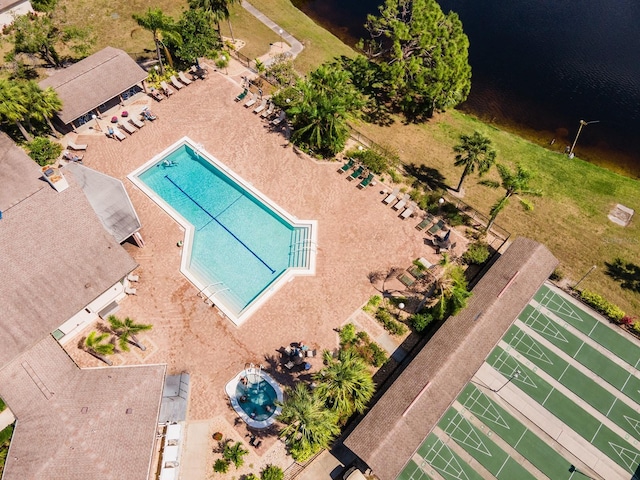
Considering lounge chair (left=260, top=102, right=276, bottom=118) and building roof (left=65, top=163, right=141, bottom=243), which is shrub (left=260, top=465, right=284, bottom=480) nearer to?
building roof (left=65, top=163, right=141, bottom=243)

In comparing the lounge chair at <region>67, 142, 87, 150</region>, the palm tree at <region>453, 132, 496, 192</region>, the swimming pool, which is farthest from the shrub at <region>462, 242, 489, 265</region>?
the lounge chair at <region>67, 142, 87, 150</region>

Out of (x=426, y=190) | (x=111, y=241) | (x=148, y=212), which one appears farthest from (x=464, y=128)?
(x=111, y=241)

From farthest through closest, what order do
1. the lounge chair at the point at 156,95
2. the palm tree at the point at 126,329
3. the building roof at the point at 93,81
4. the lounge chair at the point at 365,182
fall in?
the lounge chair at the point at 156,95, the building roof at the point at 93,81, the lounge chair at the point at 365,182, the palm tree at the point at 126,329

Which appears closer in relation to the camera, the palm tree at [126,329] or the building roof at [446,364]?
the building roof at [446,364]

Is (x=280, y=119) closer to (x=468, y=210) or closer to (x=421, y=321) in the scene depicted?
(x=468, y=210)

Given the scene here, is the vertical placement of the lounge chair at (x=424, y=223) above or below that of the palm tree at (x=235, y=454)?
above

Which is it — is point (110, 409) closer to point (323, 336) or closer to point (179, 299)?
point (179, 299)

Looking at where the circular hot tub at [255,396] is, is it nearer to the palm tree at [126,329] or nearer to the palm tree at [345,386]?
the palm tree at [345,386]

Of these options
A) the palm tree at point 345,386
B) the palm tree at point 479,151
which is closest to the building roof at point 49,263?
the palm tree at point 345,386
